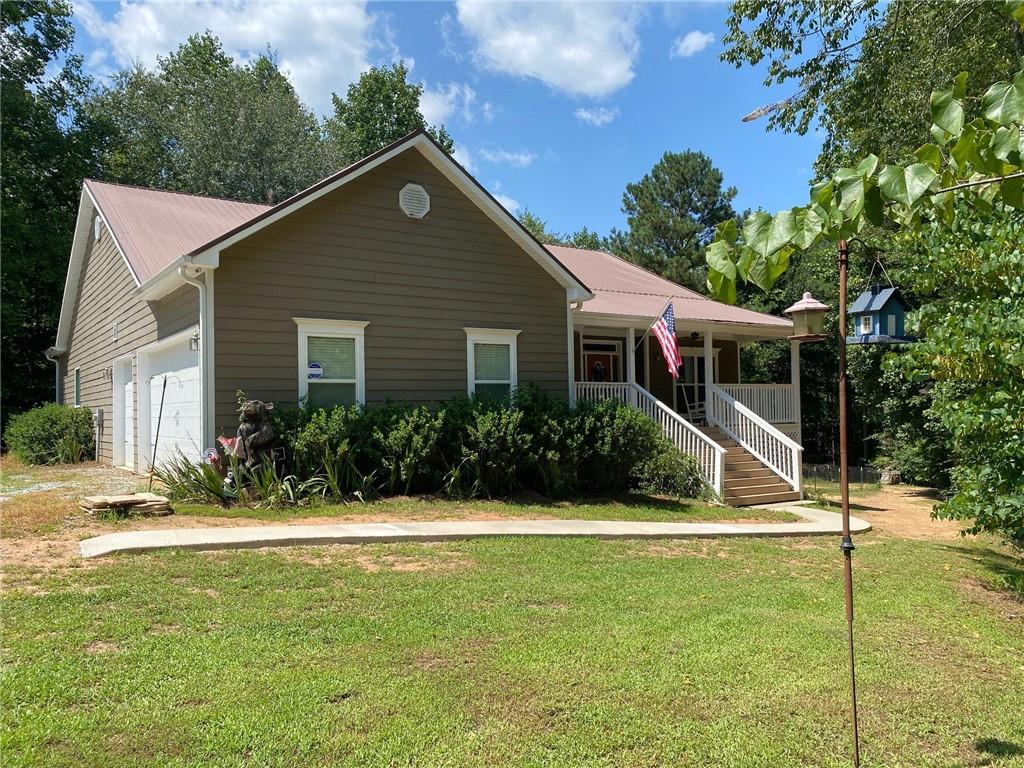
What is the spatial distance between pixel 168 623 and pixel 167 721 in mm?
1490

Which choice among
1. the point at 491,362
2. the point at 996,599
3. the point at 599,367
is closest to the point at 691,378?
the point at 599,367

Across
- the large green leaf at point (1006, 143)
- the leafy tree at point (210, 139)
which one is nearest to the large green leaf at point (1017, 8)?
the large green leaf at point (1006, 143)

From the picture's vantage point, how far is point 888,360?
6652 mm

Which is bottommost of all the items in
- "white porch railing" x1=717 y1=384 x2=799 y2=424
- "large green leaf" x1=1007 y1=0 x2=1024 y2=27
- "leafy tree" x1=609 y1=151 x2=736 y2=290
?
"white porch railing" x1=717 y1=384 x2=799 y2=424

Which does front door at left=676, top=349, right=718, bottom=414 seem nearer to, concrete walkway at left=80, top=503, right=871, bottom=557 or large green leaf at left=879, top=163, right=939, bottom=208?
concrete walkway at left=80, top=503, right=871, bottom=557

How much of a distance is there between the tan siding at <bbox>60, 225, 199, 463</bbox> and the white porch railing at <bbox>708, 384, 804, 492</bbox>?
10.3 meters

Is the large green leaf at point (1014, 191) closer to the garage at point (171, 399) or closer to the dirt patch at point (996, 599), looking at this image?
the dirt patch at point (996, 599)

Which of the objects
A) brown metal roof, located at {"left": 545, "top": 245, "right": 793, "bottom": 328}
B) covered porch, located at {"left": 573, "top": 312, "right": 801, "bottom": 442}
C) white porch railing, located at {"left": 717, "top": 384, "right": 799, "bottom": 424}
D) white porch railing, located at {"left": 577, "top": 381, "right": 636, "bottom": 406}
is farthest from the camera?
white porch railing, located at {"left": 717, "top": 384, "right": 799, "bottom": 424}

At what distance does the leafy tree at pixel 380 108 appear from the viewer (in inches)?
1502

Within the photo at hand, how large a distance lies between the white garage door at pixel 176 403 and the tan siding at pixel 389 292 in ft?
2.71

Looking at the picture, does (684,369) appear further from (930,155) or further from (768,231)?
(768,231)

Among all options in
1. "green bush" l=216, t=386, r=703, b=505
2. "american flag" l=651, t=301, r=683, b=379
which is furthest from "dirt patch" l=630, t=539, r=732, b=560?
"american flag" l=651, t=301, r=683, b=379

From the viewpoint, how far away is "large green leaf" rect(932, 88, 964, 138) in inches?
86.8

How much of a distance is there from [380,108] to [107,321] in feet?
87.4
